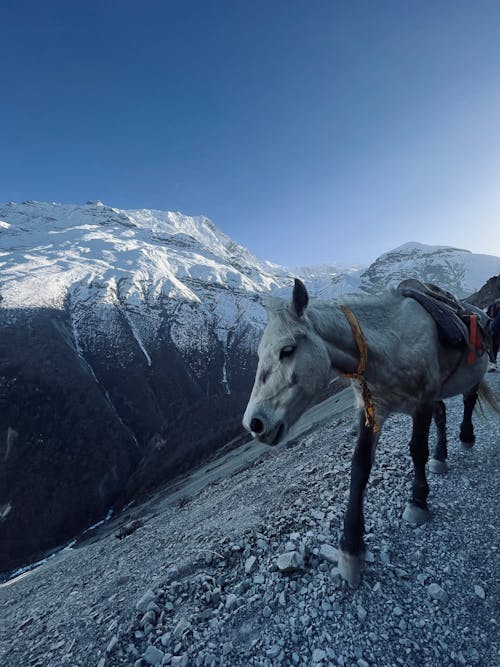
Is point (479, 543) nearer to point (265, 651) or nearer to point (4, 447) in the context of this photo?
point (265, 651)

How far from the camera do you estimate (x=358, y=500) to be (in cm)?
381

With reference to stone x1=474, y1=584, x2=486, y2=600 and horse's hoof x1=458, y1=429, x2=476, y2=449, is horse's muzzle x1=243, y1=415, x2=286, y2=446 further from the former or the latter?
horse's hoof x1=458, y1=429, x2=476, y2=449

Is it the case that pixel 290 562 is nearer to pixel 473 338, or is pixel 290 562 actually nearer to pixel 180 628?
pixel 180 628

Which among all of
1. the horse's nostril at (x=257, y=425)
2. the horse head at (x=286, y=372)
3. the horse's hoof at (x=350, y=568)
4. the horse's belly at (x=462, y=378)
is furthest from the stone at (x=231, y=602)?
the horse's belly at (x=462, y=378)

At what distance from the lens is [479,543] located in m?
4.04

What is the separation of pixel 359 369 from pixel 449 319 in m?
1.82

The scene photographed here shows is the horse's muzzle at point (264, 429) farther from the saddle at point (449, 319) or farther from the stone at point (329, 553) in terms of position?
the saddle at point (449, 319)

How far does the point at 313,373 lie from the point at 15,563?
104 metres

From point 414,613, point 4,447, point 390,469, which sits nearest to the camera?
point 414,613

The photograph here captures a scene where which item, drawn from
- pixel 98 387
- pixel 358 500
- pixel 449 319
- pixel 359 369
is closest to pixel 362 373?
pixel 359 369

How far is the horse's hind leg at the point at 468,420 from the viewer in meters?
6.29

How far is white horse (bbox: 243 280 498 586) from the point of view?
9.59 ft

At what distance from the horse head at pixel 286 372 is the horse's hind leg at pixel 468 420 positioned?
489cm

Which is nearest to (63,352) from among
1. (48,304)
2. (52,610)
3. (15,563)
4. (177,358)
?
(48,304)
